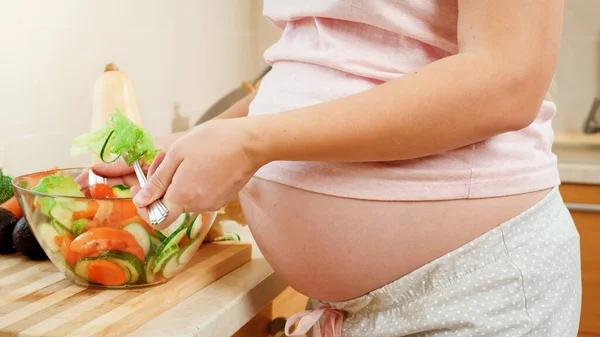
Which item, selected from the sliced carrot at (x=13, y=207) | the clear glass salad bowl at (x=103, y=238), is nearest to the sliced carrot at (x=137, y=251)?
the clear glass salad bowl at (x=103, y=238)

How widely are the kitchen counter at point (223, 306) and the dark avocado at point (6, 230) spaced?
29 cm

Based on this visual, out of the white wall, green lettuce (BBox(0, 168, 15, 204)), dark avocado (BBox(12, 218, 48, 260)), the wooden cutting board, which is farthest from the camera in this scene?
the white wall

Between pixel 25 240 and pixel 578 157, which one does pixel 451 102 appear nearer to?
pixel 25 240

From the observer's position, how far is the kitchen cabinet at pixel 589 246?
1.77 meters

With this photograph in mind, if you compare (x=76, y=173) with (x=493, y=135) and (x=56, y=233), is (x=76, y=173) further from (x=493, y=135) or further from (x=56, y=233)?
(x=493, y=135)

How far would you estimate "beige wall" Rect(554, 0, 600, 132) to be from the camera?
2.14m

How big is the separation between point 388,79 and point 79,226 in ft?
1.24

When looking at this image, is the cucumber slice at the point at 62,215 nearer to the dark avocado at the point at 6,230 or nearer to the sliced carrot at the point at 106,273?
the sliced carrot at the point at 106,273

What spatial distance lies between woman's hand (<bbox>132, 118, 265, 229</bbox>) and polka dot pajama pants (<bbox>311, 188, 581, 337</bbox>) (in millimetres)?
191

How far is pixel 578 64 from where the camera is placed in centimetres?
216

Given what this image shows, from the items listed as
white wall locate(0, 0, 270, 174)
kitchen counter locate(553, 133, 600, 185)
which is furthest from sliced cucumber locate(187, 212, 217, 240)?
kitchen counter locate(553, 133, 600, 185)

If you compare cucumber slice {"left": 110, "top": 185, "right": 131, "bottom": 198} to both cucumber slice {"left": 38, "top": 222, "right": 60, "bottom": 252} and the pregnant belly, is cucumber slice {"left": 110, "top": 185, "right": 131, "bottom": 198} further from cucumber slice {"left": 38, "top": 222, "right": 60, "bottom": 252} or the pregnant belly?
the pregnant belly

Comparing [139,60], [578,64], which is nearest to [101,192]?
[139,60]

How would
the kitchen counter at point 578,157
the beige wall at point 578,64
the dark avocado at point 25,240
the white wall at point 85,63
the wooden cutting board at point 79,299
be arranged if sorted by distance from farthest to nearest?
the beige wall at point 578,64 → the kitchen counter at point 578,157 → the white wall at point 85,63 → the dark avocado at point 25,240 → the wooden cutting board at point 79,299
